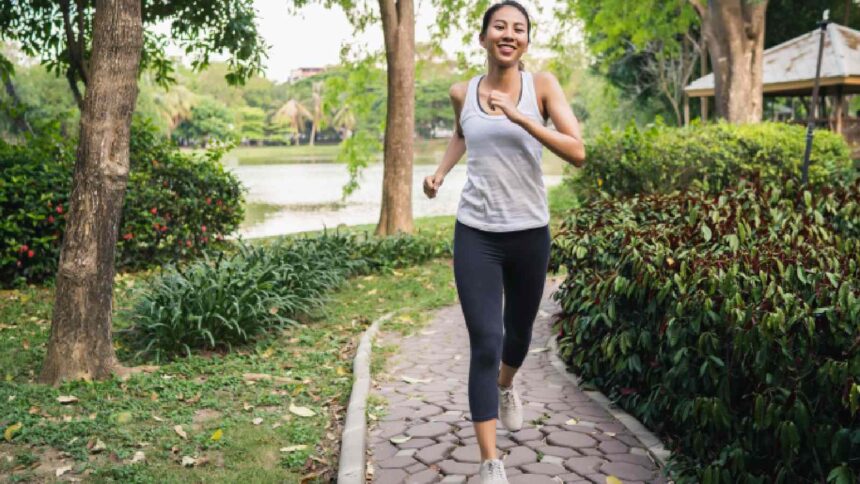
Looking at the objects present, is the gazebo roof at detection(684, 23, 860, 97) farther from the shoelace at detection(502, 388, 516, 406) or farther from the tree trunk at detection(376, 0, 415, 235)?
the shoelace at detection(502, 388, 516, 406)

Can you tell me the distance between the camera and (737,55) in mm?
17203

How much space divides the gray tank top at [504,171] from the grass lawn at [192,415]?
1521mm

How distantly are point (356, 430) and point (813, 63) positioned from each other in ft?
65.0

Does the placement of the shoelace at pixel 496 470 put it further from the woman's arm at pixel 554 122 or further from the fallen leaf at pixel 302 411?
the fallen leaf at pixel 302 411

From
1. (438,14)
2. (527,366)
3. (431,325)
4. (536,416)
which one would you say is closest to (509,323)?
(536,416)

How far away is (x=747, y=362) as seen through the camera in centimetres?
339

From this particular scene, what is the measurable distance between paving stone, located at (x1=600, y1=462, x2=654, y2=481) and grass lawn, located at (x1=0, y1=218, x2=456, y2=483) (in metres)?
1.35

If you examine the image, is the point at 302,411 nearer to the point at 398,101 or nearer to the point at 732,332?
the point at 732,332

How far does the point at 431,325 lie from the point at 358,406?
2.72 m

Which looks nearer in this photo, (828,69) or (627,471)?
(627,471)

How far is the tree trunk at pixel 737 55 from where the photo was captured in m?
17.1

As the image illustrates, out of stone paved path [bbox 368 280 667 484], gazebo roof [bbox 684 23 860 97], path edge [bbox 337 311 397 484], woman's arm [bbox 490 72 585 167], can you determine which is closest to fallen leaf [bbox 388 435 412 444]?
stone paved path [bbox 368 280 667 484]

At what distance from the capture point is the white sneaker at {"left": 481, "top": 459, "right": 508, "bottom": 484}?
11.1 ft

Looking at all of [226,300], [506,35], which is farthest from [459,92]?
[226,300]
